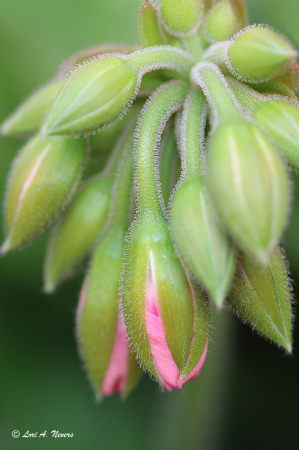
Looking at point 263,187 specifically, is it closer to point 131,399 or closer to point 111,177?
point 111,177

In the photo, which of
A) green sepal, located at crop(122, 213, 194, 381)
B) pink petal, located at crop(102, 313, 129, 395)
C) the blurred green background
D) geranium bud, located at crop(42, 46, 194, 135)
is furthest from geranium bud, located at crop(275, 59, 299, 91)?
the blurred green background

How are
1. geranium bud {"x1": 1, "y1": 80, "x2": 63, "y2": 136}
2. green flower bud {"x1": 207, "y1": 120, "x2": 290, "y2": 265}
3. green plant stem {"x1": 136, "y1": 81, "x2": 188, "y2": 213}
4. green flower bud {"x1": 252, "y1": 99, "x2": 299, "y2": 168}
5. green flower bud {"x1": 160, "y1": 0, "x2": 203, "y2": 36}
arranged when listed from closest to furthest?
1. green flower bud {"x1": 207, "y1": 120, "x2": 290, "y2": 265}
2. green flower bud {"x1": 252, "y1": 99, "x2": 299, "y2": 168}
3. green plant stem {"x1": 136, "y1": 81, "x2": 188, "y2": 213}
4. green flower bud {"x1": 160, "y1": 0, "x2": 203, "y2": 36}
5. geranium bud {"x1": 1, "y1": 80, "x2": 63, "y2": 136}

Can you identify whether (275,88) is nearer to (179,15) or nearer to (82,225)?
(179,15)

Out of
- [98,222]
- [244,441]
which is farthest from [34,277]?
[244,441]

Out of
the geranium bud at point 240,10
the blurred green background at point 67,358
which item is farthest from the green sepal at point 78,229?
the blurred green background at point 67,358

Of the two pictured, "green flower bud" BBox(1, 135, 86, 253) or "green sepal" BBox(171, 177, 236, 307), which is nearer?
"green sepal" BBox(171, 177, 236, 307)

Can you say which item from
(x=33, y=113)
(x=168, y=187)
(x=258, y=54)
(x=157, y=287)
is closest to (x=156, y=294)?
(x=157, y=287)

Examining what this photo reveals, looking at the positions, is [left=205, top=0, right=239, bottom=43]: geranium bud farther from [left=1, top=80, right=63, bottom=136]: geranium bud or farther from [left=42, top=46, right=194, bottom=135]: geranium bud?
[left=1, top=80, right=63, bottom=136]: geranium bud

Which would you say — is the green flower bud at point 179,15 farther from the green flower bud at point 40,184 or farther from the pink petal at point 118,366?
the pink petal at point 118,366
